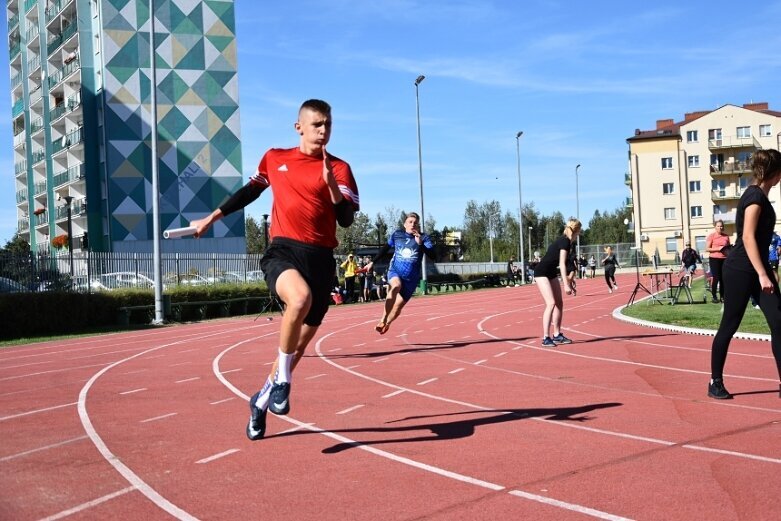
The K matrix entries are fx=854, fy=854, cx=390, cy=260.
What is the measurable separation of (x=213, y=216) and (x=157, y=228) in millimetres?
19719

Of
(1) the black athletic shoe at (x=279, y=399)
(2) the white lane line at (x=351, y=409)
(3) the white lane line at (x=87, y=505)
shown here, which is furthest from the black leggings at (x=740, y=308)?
(3) the white lane line at (x=87, y=505)

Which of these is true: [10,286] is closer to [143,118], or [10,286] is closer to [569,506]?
[569,506]

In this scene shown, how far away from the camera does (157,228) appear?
2519 cm

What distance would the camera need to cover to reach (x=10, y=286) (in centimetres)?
2280

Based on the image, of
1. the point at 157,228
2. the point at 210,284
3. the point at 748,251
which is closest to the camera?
the point at 748,251

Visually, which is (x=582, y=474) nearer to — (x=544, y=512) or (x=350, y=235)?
(x=544, y=512)

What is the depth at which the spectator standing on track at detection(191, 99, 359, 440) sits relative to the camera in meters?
5.83

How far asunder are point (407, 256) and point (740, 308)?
7.07 metres

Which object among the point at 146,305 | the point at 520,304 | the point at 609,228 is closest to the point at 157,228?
the point at 146,305

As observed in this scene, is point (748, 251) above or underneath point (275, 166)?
underneath

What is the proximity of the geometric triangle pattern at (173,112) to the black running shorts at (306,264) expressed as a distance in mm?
46528

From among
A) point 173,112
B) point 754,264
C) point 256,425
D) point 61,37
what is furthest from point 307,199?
point 61,37

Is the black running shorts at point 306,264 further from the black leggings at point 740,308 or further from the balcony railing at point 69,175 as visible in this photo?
the balcony railing at point 69,175

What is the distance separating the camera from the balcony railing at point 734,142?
82438mm
